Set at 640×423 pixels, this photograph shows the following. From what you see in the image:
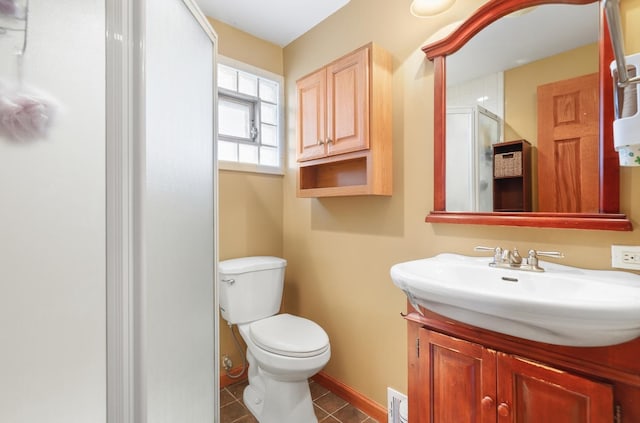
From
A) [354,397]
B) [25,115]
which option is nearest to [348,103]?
[25,115]

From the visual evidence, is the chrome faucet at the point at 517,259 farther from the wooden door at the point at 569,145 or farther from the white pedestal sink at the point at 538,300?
the wooden door at the point at 569,145

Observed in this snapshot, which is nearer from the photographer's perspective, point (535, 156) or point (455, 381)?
point (455, 381)

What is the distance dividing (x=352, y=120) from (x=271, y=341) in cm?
120

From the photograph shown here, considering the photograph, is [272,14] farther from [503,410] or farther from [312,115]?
[503,410]

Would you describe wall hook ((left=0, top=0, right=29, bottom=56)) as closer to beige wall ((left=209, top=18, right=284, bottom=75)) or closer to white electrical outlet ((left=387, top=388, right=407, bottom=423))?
beige wall ((left=209, top=18, right=284, bottom=75))

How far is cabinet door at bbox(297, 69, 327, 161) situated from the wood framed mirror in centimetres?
59

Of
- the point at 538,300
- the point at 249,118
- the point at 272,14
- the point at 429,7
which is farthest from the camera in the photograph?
the point at 249,118

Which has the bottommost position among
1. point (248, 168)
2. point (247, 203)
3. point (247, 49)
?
point (247, 203)

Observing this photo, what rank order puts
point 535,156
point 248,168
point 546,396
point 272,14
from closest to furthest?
point 546,396 → point 535,156 → point 272,14 → point 248,168

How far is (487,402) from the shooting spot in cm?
94

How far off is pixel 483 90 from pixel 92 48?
138 centimetres

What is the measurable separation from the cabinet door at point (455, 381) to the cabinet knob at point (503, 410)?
18 millimetres

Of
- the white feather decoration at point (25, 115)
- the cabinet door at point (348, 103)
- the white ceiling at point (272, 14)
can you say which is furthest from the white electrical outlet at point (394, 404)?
the white ceiling at point (272, 14)

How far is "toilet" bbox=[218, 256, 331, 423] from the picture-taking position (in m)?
1.43
